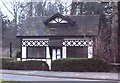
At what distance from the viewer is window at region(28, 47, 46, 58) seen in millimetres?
26834

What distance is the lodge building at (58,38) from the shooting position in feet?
85.5

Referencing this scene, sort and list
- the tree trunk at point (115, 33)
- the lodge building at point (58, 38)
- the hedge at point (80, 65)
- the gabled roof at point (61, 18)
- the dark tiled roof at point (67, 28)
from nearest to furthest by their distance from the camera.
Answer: the tree trunk at point (115, 33)
the hedge at point (80, 65)
the lodge building at point (58, 38)
the dark tiled roof at point (67, 28)
the gabled roof at point (61, 18)

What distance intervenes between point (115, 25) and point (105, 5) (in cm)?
1101

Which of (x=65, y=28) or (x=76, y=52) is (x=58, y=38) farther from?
(x=76, y=52)

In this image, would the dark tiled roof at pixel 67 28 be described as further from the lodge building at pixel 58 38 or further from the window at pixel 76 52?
the window at pixel 76 52

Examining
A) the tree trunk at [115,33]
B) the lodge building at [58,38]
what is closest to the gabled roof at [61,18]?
the lodge building at [58,38]

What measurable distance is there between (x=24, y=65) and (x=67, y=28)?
604 cm

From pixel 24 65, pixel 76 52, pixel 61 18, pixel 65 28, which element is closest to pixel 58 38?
pixel 65 28

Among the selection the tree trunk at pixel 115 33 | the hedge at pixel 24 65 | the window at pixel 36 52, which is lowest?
the hedge at pixel 24 65

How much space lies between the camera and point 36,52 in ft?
88.8

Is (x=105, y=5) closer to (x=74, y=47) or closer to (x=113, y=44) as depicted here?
(x=74, y=47)

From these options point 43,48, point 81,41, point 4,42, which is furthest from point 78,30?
point 4,42

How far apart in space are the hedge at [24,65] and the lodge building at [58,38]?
104 inches

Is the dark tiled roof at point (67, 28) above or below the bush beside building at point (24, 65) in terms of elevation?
above
